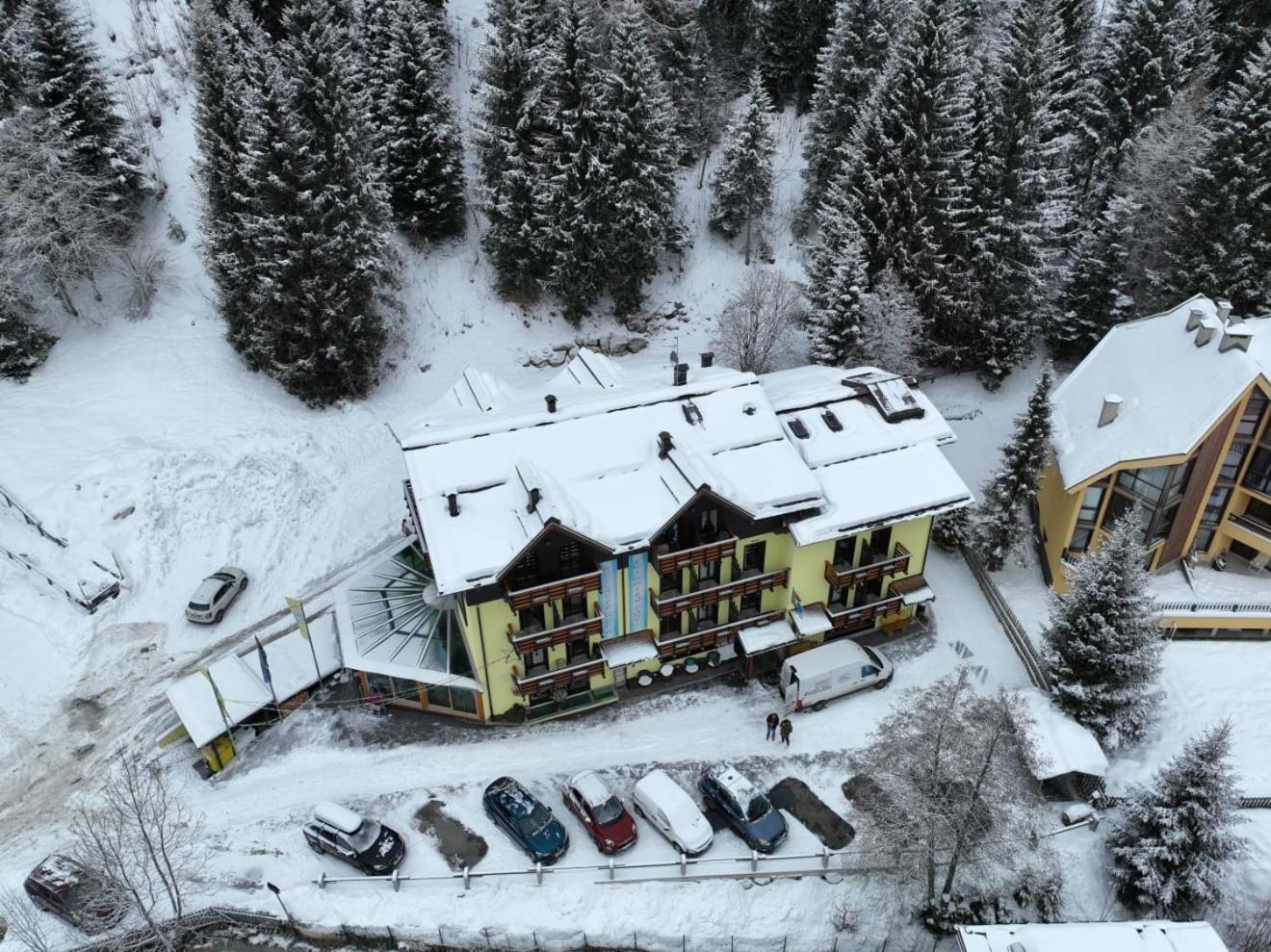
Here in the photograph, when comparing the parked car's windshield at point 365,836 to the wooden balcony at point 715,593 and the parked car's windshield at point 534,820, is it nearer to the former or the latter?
the parked car's windshield at point 534,820

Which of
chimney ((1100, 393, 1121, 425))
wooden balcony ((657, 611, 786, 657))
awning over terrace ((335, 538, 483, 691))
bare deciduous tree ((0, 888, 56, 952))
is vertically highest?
chimney ((1100, 393, 1121, 425))

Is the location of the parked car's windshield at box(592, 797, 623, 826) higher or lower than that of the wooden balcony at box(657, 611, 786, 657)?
lower

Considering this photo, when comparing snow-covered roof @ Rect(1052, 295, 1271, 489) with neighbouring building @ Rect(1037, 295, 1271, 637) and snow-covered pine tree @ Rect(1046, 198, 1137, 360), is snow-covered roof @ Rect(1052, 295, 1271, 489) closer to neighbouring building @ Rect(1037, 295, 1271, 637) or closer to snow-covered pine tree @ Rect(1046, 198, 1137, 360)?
neighbouring building @ Rect(1037, 295, 1271, 637)

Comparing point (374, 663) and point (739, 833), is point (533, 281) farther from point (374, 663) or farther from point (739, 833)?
point (739, 833)

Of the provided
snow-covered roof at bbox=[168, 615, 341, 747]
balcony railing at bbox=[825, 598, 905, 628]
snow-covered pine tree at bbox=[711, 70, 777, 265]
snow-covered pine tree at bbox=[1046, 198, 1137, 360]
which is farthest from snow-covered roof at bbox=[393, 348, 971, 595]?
snow-covered pine tree at bbox=[711, 70, 777, 265]

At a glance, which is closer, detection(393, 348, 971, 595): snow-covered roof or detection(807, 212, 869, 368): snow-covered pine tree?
detection(393, 348, 971, 595): snow-covered roof

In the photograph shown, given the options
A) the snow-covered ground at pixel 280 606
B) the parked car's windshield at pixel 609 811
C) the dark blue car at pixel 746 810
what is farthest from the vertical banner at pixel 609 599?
the dark blue car at pixel 746 810

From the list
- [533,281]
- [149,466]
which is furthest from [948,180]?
[149,466]

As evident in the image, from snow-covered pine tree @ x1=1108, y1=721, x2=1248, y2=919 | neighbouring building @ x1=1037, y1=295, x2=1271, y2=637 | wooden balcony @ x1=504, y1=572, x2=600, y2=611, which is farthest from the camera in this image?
neighbouring building @ x1=1037, y1=295, x2=1271, y2=637

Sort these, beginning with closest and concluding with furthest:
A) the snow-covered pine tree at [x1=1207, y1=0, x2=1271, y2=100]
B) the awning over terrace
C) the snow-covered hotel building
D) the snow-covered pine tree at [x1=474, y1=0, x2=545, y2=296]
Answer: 1. the snow-covered hotel building
2. the awning over terrace
3. the snow-covered pine tree at [x1=474, y1=0, x2=545, y2=296]
4. the snow-covered pine tree at [x1=1207, y1=0, x2=1271, y2=100]
